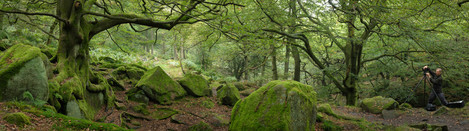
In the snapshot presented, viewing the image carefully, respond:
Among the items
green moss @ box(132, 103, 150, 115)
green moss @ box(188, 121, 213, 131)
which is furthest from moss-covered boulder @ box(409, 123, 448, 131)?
green moss @ box(132, 103, 150, 115)

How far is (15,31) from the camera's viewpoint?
10930 millimetres

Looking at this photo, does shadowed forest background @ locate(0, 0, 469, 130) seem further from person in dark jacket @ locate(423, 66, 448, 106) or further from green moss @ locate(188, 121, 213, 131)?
person in dark jacket @ locate(423, 66, 448, 106)

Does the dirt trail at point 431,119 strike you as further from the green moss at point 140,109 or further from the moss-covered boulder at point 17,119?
the moss-covered boulder at point 17,119

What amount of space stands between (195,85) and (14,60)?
7503 mm

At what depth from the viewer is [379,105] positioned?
1118 centimetres

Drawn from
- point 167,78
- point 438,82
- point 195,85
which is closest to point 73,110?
point 167,78

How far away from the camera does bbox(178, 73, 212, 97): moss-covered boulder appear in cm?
1159

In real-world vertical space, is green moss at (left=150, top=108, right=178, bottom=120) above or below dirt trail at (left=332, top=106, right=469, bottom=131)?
above

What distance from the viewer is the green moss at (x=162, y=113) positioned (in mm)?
8420

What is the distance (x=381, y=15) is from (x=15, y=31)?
1453 cm

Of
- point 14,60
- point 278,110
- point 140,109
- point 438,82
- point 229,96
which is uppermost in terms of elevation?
point 14,60

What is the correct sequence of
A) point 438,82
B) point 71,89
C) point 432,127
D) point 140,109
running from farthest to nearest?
point 438,82
point 140,109
point 432,127
point 71,89

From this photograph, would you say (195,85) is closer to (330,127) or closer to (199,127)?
(199,127)

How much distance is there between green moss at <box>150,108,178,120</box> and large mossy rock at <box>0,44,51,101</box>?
3796mm
